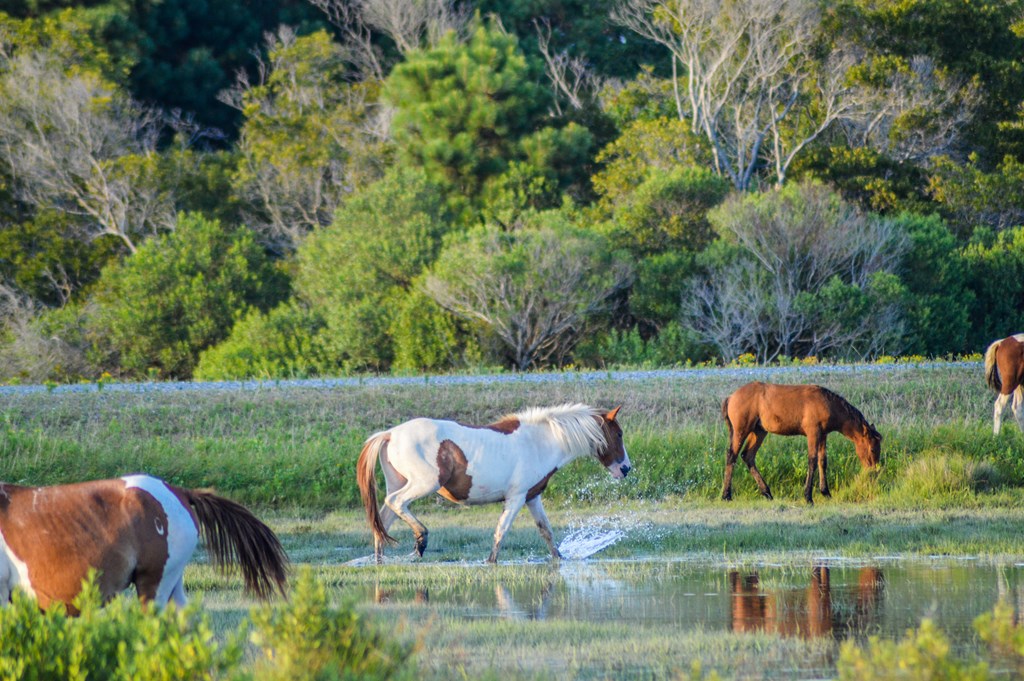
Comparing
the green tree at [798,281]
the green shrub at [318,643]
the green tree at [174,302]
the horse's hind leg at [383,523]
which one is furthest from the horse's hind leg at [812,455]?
the green tree at [174,302]

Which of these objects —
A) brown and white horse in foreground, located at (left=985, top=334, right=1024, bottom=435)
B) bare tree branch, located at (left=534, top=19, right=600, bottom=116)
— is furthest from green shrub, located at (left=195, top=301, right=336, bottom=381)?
brown and white horse in foreground, located at (left=985, top=334, right=1024, bottom=435)

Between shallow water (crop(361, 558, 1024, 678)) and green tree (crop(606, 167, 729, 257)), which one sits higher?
green tree (crop(606, 167, 729, 257))

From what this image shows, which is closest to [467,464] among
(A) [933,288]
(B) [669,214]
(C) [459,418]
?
(C) [459,418]

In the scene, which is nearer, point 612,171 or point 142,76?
point 612,171

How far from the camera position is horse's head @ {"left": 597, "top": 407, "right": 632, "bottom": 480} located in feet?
43.4

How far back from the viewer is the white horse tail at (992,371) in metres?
20.2

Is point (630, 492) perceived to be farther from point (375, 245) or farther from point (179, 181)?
point (179, 181)

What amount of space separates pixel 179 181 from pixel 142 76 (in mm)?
7065

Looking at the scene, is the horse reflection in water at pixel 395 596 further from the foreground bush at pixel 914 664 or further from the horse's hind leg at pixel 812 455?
the horse's hind leg at pixel 812 455

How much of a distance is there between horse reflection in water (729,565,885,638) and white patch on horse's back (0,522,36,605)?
413cm

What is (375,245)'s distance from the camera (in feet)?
111

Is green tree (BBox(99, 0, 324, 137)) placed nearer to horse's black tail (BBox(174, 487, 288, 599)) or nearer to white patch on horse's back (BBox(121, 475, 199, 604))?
horse's black tail (BBox(174, 487, 288, 599))

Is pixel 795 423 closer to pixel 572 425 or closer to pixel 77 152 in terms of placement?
pixel 572 425

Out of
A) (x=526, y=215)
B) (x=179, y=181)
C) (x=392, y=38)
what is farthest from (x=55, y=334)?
(x=392, y=38)
